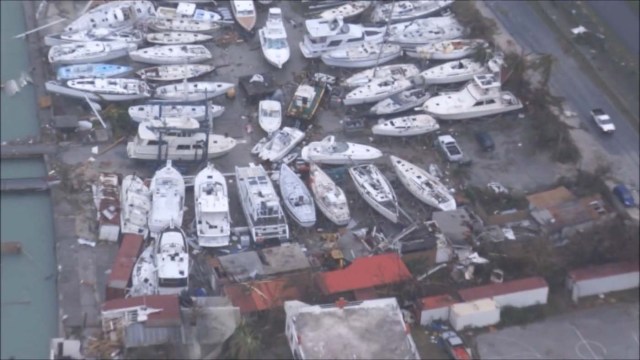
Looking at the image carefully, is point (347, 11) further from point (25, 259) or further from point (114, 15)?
point (25, 259)

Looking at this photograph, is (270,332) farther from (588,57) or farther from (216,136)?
(588,57)

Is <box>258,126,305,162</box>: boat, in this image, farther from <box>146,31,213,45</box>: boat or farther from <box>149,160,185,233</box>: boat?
<box>146,31,213,45</box>: boat

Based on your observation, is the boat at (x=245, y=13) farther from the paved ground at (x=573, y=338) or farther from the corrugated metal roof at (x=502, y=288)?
the paved ground at (x=573, y=338)

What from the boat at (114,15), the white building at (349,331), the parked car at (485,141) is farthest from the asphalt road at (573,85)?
the boat at (114,15)

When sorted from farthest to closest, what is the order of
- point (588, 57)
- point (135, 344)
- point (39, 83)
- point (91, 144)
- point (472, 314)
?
point (588, 57) → point (39, 83) → point (91, 144) → point (472, 314) → point (135, 344)

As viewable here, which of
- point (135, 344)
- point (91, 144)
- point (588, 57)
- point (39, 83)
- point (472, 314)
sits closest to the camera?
point (135, 344)

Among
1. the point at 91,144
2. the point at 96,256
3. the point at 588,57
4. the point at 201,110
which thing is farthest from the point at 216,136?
the point at 588,57
